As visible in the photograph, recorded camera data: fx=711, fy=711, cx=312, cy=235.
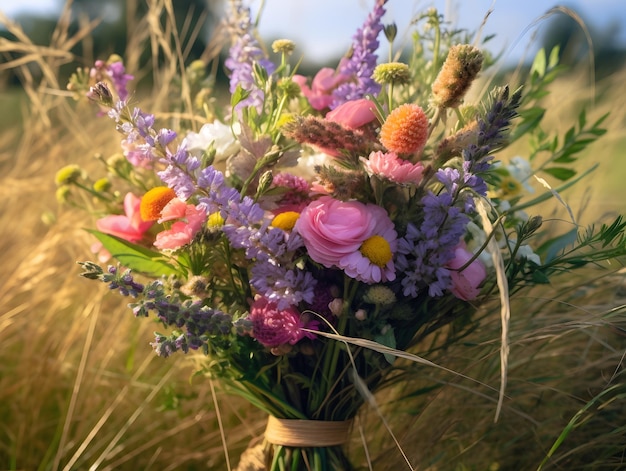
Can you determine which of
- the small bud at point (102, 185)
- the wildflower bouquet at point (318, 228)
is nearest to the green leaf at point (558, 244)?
the wildflower bouquet at point (318, 228)

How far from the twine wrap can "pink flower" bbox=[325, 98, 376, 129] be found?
0.32 m

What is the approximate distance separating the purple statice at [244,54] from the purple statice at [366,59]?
0.09m

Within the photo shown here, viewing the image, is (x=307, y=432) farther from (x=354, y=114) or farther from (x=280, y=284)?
(x=354, y=114)

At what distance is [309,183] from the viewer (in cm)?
74

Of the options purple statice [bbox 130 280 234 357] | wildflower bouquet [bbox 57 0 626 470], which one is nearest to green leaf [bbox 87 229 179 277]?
wildflower bouquet [bbox 57 0 626 470]

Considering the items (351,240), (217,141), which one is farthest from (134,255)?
(351,240)

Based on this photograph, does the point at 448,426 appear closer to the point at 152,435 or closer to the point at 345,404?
the point at 345,404

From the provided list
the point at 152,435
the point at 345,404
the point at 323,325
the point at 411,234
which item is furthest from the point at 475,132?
the point at 152,435

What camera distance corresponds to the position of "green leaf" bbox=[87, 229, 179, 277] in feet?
2.43

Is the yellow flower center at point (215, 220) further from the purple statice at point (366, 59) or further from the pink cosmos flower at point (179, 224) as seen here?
the purple statice at point (366, 59)

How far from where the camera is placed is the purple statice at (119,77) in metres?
0.83

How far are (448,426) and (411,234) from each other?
385mm

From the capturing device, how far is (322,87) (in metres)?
0.78

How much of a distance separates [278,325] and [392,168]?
0.61 ft
